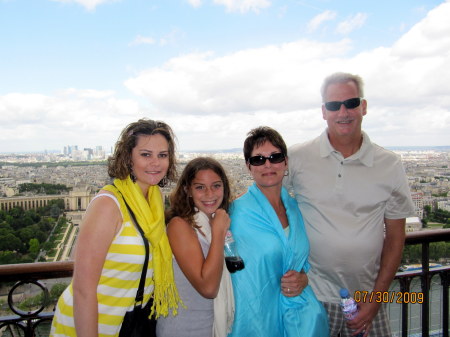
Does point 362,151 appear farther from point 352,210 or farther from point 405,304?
point 405,304

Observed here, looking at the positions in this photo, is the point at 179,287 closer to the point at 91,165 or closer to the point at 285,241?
the point at 285,241

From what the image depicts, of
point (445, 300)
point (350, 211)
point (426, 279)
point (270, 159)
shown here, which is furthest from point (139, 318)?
point (445, 300)

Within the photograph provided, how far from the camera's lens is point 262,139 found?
212cm

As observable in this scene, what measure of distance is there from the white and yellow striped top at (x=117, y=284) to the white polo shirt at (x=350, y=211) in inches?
49.1

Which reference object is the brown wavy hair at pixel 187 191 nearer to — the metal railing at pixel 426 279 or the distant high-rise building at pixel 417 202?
the distant high-rise building at pixel 417 202

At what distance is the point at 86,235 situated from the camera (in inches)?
59.8

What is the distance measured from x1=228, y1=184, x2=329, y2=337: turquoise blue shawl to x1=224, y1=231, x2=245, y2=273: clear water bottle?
3 centimetres

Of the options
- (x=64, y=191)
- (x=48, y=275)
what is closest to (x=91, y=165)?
(x=64, y=191)

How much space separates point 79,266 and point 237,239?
2.97ft

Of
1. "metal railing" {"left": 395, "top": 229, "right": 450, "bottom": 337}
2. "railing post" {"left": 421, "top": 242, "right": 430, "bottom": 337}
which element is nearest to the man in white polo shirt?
"metal railing" {"left": 395, "top": 229, "right": 450, "bottom": 337}

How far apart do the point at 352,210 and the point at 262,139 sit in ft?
2.64

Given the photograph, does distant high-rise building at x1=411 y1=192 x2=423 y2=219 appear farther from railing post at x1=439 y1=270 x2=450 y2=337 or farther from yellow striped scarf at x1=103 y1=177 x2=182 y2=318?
yellow striped scarf at x1=103 y1=177 x2=182 y2=318

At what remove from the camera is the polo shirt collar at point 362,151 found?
7.09ft

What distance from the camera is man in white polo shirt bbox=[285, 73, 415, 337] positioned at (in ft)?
6.99
